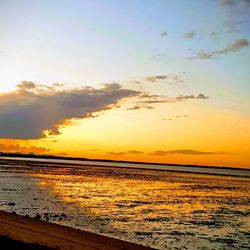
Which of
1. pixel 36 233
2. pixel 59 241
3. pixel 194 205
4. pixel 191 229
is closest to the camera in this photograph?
pixel 59 241

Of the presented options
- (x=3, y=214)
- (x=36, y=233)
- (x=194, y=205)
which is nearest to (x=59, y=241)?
(x=36, y=233)

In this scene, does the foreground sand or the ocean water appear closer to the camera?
the foreground sand

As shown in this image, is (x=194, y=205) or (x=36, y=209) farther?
(x=194, y=205)

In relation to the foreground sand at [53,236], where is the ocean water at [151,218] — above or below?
below

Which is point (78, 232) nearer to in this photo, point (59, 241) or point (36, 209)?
point (59, 241)

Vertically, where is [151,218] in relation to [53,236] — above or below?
below

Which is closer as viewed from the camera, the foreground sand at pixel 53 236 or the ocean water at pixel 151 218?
the foreground sand at pixel 53 236

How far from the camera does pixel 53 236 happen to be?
45.3ft

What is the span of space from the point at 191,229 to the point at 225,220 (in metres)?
5.67

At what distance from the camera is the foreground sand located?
12666 millimetres

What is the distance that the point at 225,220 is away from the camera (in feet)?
91.0

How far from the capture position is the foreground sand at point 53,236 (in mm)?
12666

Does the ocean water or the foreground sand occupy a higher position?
the foreground sand

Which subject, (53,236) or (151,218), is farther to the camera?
(151,218)
